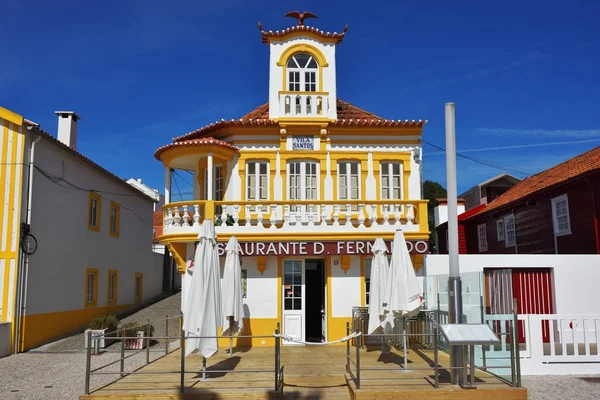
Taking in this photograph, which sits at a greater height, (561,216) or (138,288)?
(561,216)

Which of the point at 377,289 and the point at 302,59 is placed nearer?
the point at 377,289

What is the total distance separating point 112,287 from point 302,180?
1081cm

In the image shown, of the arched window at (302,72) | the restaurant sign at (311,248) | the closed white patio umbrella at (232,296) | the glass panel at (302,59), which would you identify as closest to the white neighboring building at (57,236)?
the restaurant sign at (311,248)

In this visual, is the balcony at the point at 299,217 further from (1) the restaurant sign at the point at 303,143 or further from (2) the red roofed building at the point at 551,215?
(2) the red roofed building at the point at 551,215

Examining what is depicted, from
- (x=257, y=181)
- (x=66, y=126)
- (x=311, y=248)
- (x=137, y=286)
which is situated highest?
(x=66, y=126)

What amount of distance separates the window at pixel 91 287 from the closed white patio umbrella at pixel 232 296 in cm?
910

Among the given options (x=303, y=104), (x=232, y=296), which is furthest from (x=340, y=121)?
(x=232, y=296)

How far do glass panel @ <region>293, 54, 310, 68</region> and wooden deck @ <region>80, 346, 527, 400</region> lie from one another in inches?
348

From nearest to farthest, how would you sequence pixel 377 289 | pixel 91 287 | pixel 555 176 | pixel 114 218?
1. pixel 377 289
2. pixel 91 287
3. pixel 555 176
4. pixel 114 218

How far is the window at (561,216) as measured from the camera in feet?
58.8

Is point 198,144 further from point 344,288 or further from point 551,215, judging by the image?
point 551,215

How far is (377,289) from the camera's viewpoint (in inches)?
441

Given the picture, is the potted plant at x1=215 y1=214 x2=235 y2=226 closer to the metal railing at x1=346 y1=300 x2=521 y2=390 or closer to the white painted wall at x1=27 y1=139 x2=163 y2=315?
the metal railing at x1=346 y1=300 x2=521 y2=390

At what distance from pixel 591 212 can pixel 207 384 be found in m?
13.4
